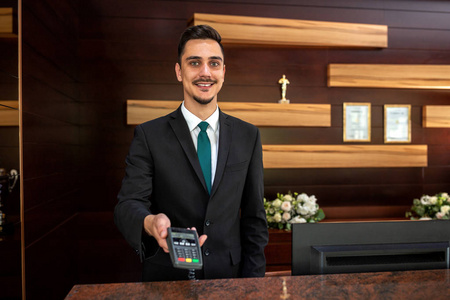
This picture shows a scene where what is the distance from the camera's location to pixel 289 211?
3.32 meters

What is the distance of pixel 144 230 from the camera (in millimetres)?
1265

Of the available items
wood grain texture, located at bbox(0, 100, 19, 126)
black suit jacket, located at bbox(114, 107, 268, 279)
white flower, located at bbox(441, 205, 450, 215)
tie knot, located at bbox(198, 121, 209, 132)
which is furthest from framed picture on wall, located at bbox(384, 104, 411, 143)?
wood grain texture, located at bbox(0, 100, 19, 126)

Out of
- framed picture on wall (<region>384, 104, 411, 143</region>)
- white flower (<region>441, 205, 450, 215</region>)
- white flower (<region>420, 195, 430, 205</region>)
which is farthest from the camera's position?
framed picture on wall (<region>384, 104, 411, 143</region>)

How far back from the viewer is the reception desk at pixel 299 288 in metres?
1.03

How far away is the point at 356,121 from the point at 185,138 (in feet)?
8.46

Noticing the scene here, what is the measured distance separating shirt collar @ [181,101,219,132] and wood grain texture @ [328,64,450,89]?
2.28 m

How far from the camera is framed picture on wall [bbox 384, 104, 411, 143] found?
3.76 metres

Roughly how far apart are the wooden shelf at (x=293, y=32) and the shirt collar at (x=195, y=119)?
6.18ft

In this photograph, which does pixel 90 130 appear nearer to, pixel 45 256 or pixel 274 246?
pixel 45 256

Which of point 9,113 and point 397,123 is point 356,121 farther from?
point 9,113

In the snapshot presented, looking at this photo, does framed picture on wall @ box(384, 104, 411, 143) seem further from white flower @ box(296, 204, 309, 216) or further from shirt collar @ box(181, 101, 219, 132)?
shirt collar @ box(181, 101, 219, 132)

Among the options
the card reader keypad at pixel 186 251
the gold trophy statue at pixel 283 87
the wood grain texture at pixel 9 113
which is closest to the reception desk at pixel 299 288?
the card reader keypad at pixel 186 251

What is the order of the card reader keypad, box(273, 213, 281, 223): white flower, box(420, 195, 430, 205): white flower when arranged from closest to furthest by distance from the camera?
the card reader keypad, box(273, 213, 281, 223): white flower, box(420, 195, 430, 205): white flower

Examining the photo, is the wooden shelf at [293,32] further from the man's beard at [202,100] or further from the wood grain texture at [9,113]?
the man's beard at [202,100]
